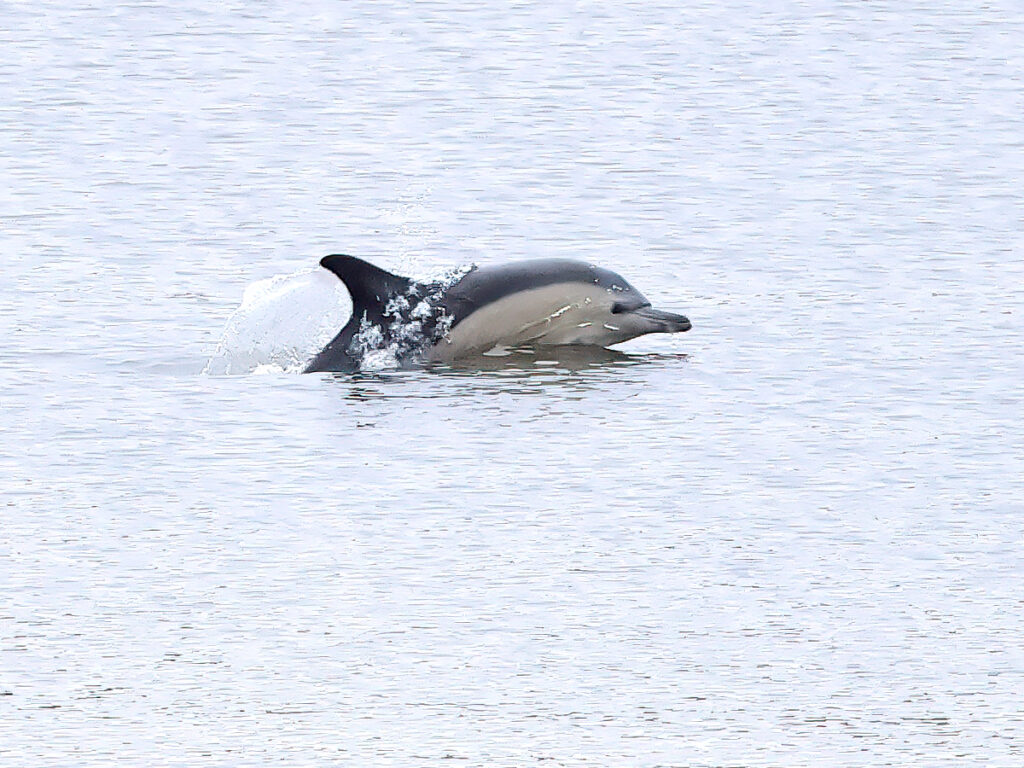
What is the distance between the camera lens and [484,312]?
1852cm

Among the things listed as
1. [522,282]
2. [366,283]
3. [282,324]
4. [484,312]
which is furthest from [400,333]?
[282,324]

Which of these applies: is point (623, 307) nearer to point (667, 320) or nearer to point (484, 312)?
point (667, 320)

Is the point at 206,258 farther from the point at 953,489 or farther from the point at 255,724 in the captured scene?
the point at 255,724

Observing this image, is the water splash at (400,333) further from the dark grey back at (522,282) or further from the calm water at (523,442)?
the calm water at (523,442)

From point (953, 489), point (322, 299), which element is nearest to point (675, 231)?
point (322, 299)

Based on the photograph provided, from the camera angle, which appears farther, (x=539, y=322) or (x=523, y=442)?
(x=539, y=322)

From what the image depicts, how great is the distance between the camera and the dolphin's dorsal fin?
59.8 feet

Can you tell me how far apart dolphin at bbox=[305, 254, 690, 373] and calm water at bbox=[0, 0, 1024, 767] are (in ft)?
0.99

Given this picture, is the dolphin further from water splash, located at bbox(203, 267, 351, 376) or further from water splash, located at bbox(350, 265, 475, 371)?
water splash, located at bbox(203, 267, 351, 376)

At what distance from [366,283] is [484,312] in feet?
2.69

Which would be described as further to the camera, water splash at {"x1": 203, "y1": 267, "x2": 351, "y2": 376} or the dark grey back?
the dark grey back

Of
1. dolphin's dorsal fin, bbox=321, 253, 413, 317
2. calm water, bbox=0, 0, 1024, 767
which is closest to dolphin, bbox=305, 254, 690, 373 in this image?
dolphin's dorsal fin, bbox=321, 253, 413, 317

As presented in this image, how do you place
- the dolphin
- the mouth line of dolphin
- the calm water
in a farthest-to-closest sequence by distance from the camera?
1. the mouth line of dolphin
2. the dolphin
3. the calm water

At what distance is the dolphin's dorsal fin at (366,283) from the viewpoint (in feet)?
59.8
